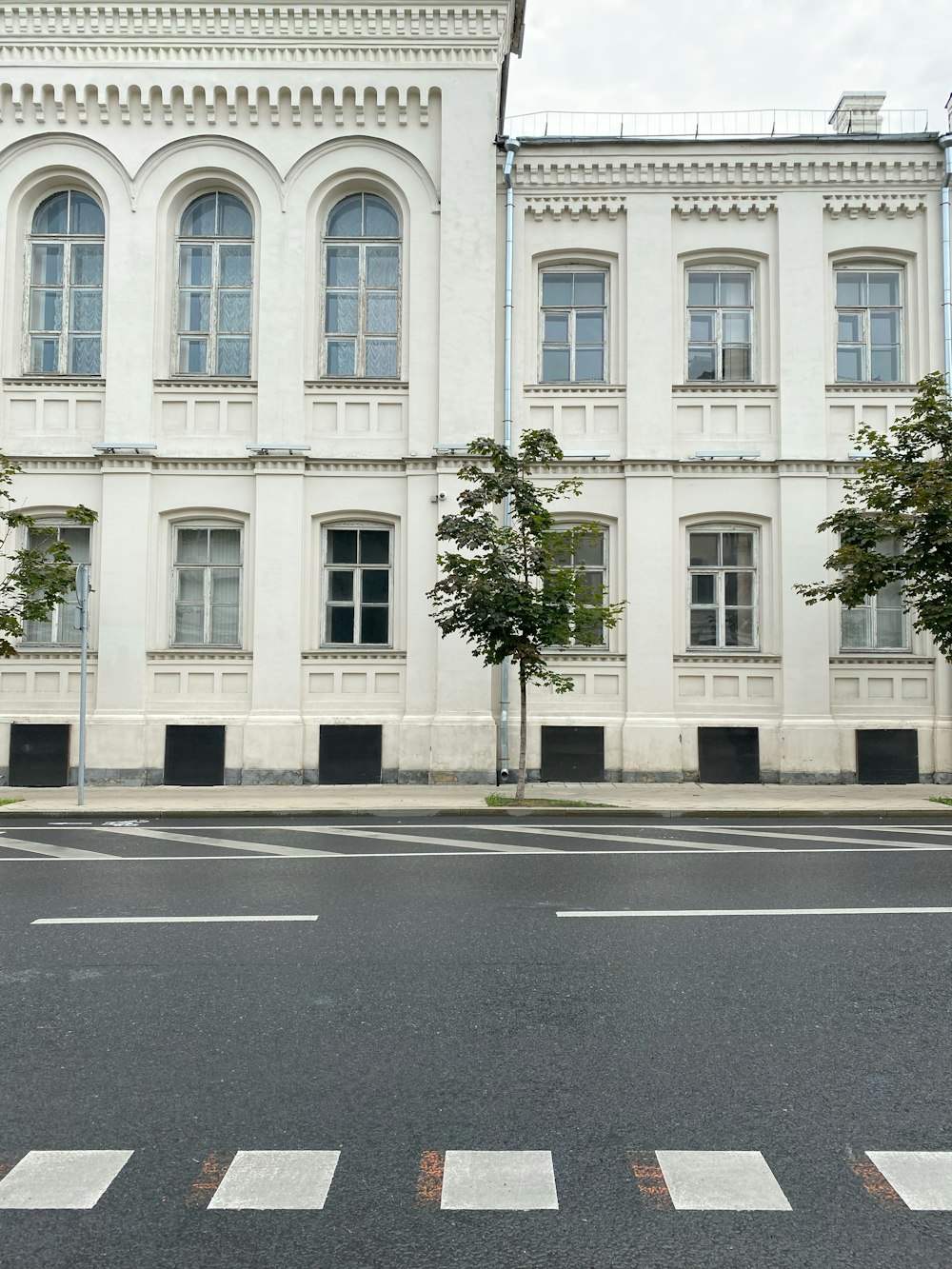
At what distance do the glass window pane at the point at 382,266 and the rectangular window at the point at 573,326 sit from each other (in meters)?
2.60

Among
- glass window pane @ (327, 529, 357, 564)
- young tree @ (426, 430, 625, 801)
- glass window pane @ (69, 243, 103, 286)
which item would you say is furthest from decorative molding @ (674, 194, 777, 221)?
glass window pane @ (69, 243, 103, 286)

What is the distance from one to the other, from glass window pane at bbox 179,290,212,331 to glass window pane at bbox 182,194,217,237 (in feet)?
3.65

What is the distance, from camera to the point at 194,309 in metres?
17.8

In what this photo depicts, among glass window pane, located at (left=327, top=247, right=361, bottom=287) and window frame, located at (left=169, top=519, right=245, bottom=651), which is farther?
glass window pane, located at (left=327, top=247, right=361, bottom=287)

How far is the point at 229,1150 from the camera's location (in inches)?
140

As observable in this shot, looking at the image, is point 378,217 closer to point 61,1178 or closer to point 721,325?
point 721,325

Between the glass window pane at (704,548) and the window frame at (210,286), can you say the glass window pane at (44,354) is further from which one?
the glass window pane at (704,548)

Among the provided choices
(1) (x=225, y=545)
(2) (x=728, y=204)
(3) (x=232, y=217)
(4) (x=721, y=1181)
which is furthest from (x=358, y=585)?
(4) (x=721, y=1181)

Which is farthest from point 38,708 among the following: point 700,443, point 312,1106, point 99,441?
point 312,1106

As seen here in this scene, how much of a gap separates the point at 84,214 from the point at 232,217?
2.57 metres

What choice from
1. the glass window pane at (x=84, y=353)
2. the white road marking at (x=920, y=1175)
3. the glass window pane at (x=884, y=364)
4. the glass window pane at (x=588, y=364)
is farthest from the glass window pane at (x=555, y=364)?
the white road marking at (x=920, y=1175)

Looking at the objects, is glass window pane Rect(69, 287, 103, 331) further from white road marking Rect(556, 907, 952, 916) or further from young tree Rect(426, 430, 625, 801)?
white road marking Rect(556, 907, 952, 916)

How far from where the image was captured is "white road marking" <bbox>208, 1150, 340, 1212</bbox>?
126 inches

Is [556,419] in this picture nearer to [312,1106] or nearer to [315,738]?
[315,738]
